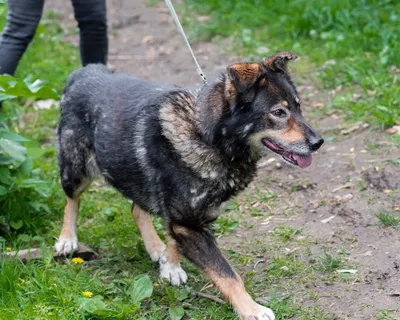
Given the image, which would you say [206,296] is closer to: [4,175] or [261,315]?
[261,315]

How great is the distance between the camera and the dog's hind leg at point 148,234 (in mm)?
4793

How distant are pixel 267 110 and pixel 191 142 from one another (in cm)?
49

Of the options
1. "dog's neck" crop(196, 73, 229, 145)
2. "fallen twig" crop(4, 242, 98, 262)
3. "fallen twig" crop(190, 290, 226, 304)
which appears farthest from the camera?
"fallen twig" crop(4, 242, 98, 262)

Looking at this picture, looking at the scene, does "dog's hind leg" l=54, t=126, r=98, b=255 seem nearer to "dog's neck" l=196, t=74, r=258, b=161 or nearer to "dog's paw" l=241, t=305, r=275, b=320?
"dog's neck" l=196, t=74, r=258, b=161

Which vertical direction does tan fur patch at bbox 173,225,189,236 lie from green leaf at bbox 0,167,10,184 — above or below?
above

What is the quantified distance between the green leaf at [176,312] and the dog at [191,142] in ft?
0.83

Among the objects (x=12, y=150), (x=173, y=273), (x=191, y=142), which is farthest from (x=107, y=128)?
(x=173, y=273)

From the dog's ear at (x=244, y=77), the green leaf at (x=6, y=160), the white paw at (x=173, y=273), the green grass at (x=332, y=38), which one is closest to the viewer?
the dog's ear at (x=244, y=77)

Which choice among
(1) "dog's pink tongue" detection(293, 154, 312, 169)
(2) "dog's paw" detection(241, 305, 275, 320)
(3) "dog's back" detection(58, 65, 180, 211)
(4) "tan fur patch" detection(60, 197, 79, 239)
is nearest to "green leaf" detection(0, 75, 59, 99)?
(3) "dog's back" detection(58, 65, 180, 211)

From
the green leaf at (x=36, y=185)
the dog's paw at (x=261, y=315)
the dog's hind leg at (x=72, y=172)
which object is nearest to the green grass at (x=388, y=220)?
the dog's paw at (x=261, y=315)

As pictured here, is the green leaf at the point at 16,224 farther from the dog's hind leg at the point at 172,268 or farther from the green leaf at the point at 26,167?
the dog's hind leg at the point at 172,268

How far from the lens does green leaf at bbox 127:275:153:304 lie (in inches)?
162

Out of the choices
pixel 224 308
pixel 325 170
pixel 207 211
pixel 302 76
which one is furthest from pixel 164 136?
pixel 302 76

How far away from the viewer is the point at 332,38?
7.81 metres
